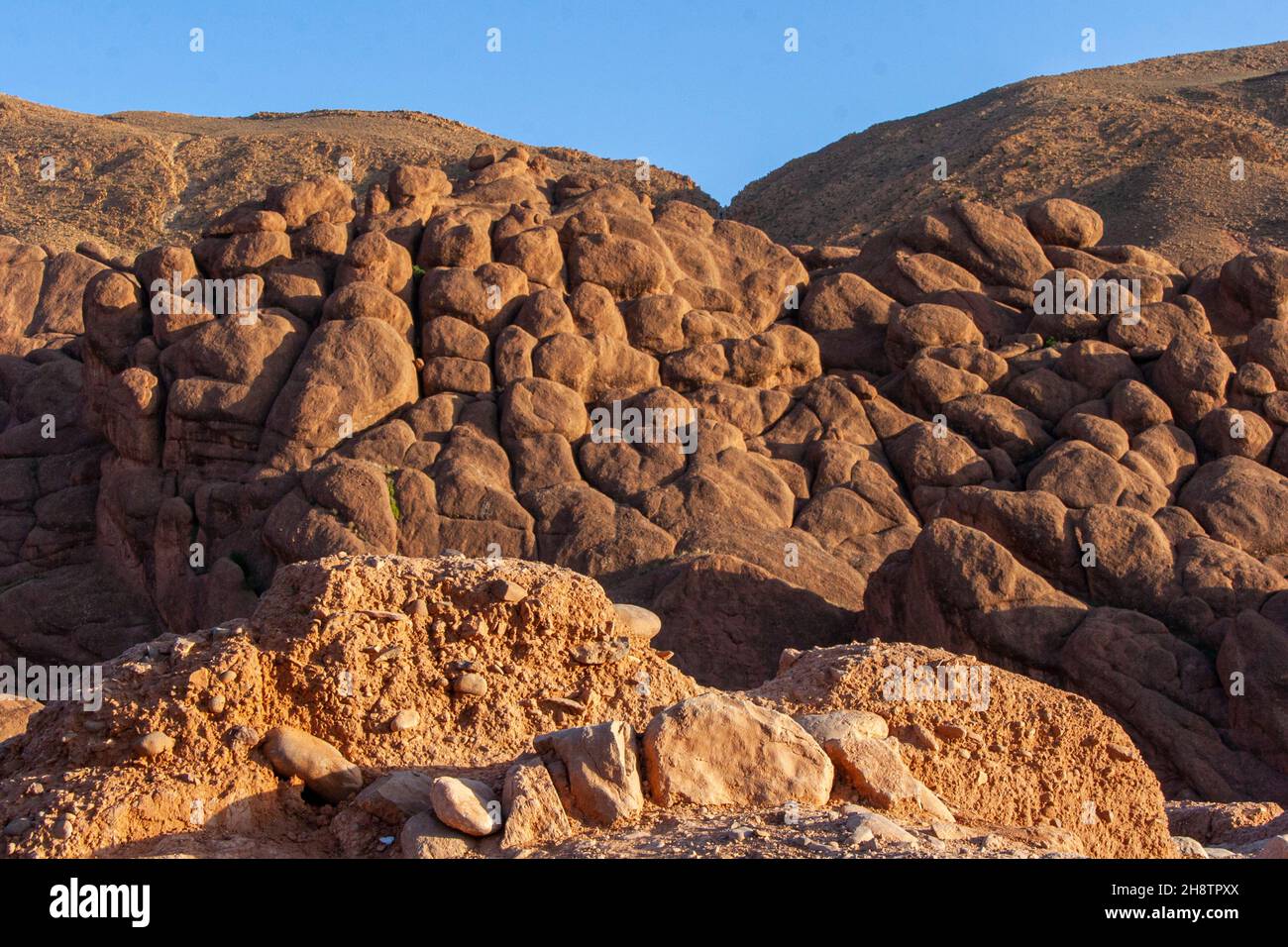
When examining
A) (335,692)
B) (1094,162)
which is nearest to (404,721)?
(335,692)

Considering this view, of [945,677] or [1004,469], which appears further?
[1004,469]

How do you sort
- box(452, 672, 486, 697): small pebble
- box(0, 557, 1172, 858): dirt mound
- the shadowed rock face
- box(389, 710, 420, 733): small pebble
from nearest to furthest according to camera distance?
box(0, 557, 1172, 858): dirt mound, box(389, 710, 420, 733): small pebble, box(452, 672, 486, 697): small pebble, the shadowed rock face

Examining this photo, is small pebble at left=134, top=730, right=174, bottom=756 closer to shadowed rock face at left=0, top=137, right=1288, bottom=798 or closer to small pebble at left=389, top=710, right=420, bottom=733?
small pebble at left=389, top=710, right=420, bottom=733

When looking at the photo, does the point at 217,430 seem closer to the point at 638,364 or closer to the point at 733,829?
the point at 638,364

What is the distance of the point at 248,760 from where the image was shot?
664 centimetres

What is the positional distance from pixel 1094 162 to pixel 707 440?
32271mm

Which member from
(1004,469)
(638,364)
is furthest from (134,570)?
(1004,469)

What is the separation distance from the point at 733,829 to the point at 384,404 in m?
15.0

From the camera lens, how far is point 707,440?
788 inches

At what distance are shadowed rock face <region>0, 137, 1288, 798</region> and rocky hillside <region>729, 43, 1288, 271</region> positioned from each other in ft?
52.8

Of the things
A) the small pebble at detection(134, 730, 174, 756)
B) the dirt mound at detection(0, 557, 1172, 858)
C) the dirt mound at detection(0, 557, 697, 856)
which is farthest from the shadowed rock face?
the small pebble at detection(134, 730, 174, 756)

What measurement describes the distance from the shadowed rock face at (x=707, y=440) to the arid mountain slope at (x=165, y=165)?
83.3ft

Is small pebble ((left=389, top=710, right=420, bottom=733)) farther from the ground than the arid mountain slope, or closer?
closer

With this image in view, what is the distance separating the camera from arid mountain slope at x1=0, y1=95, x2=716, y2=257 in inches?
1945
